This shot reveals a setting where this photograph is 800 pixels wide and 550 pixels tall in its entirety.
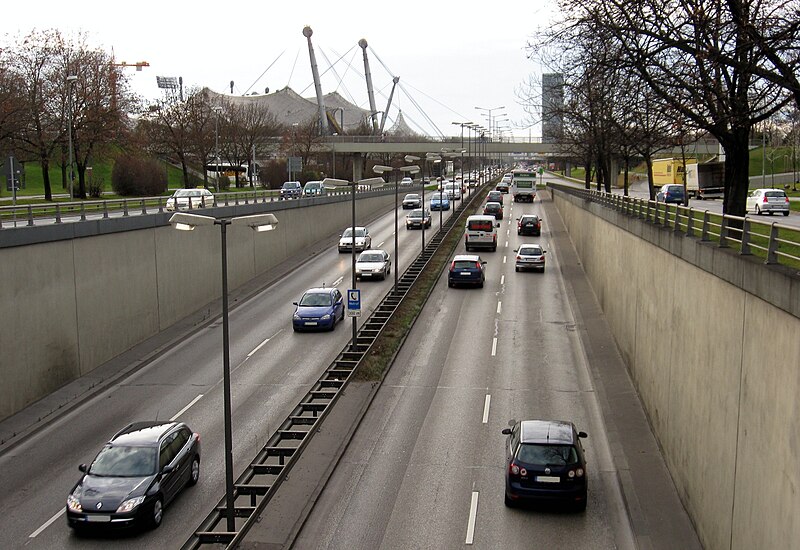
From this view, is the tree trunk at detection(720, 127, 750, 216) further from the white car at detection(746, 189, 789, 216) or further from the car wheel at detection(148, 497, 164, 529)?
the car wheel at detection(148, 497, 164, 529)

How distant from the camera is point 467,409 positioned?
24.5 m

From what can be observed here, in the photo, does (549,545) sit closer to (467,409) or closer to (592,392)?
(467,409)

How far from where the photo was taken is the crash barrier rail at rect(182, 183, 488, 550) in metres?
15.9

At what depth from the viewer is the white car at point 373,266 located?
45.2 meters

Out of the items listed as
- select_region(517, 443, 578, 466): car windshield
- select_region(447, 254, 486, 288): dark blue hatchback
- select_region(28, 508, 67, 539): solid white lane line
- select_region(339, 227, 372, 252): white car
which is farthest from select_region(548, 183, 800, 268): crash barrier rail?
select_region(339, 227, 372, 252): white car

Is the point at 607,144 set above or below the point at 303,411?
above

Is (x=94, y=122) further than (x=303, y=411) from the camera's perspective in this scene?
Yes

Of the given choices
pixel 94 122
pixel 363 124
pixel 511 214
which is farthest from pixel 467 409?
pixel 363 124

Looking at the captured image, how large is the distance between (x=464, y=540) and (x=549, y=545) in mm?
1586

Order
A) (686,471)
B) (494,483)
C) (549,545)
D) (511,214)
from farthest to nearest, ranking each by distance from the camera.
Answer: (511,214), (494,483), (686,471), (549,545)

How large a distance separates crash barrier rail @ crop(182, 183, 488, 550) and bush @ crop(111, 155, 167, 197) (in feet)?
103

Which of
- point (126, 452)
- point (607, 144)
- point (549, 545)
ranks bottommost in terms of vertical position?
point (549, 545)

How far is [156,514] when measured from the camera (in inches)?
665

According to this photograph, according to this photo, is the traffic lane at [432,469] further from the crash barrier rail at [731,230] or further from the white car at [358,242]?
the white car at [358,242]
